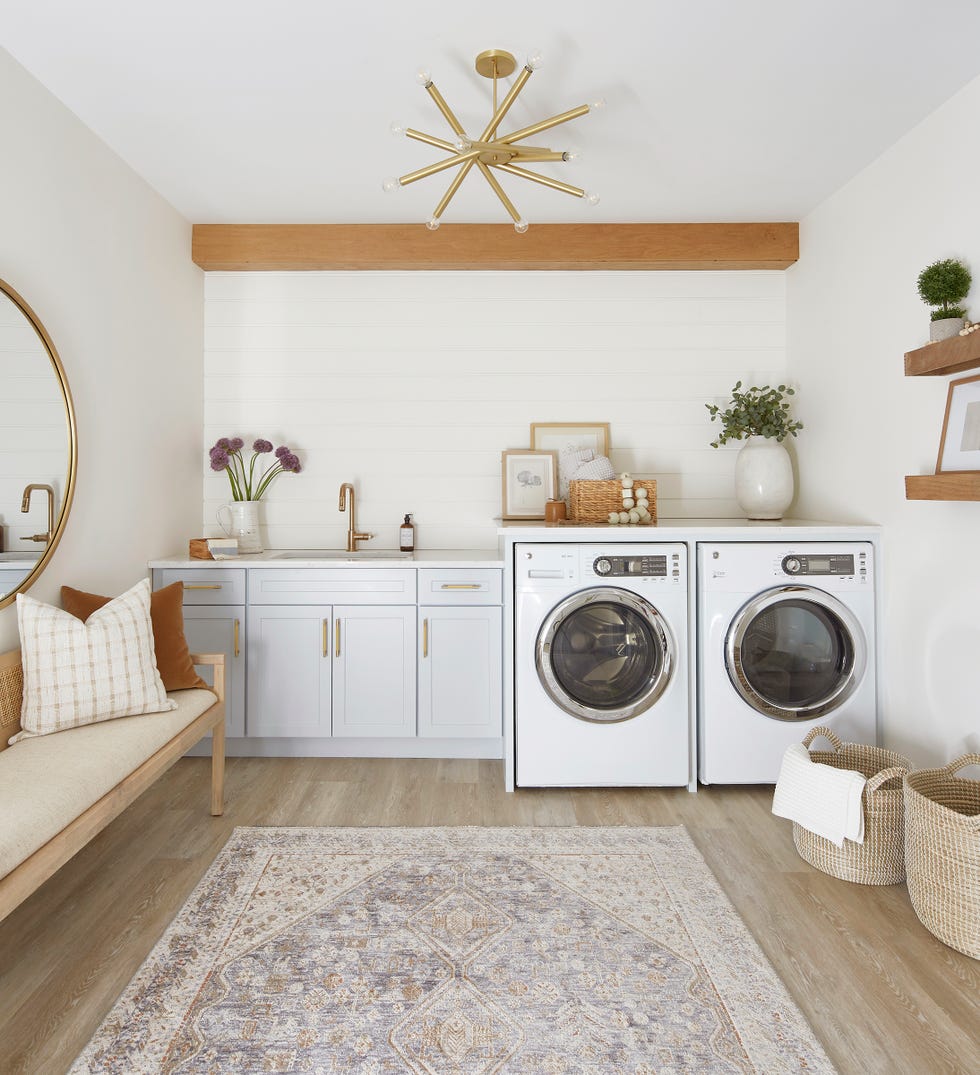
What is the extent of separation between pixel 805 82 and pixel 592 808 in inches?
104

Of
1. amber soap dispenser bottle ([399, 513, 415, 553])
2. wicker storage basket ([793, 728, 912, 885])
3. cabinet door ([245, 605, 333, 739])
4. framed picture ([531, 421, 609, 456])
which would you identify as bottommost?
wicker storage basket ([793, 728, 912, 885])

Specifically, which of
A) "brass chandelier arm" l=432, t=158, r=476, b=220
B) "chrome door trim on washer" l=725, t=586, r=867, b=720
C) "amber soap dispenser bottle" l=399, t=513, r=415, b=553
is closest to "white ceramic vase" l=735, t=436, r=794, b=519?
"chrome door trim on washer" l=725, t=586, r=867, b=720

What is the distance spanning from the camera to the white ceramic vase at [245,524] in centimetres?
363

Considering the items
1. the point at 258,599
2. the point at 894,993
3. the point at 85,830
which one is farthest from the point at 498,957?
the point at 258,599

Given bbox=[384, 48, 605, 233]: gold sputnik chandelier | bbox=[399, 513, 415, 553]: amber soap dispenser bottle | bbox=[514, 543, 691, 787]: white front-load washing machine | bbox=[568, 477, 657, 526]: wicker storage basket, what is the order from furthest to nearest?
bbox=[399, 513, 415, 553]: amber soap dispenser bottle < bbox=[568, 477, 657, 526]: wicker storage basket < bbox=[514, 543, 691, 787]: white front-load washing machine < bbox=[384, 48, 605, 233]: gold sputnik chandelier

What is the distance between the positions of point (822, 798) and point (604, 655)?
36.6 inches

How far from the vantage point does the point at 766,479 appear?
11.2 ft

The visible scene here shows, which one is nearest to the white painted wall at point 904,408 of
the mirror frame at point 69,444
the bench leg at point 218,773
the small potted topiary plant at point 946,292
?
the small potted topiary plant at point 946,292

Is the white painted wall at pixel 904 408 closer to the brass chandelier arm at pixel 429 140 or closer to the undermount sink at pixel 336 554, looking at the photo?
the brass chandelier arm at pixel 429 140

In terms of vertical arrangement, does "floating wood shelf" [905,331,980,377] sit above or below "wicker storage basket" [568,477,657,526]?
above

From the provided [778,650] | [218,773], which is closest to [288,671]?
[218,773]

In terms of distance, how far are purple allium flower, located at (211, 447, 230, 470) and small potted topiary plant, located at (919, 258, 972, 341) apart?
3.04 metres

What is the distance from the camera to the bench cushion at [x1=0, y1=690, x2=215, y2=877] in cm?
160

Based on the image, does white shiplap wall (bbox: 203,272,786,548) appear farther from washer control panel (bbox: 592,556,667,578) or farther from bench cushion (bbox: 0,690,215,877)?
bench cushion (bbox: 0,690,215,877)
